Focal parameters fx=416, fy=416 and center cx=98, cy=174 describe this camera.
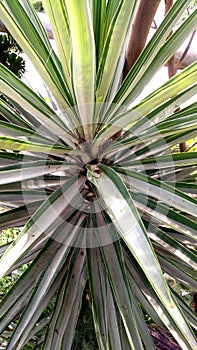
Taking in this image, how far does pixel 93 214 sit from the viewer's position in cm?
83

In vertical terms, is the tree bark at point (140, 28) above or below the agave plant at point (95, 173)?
above

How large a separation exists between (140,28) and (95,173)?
41cm

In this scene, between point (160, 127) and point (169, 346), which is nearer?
point (160, 127)

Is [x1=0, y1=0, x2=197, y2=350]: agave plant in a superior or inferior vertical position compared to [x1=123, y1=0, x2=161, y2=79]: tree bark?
inferior

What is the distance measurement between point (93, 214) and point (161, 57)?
334 mm

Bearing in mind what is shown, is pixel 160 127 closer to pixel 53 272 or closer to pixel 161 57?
pixel 161 57

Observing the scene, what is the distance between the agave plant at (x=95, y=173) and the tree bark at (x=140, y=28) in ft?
0.30

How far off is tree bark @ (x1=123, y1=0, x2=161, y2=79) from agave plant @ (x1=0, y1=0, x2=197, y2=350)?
0.09m

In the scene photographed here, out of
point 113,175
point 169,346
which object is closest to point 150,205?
point 113,175

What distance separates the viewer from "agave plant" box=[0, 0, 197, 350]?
2.04 ft

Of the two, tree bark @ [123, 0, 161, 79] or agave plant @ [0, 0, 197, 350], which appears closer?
agave plant @ [0, 0, 197, 350]

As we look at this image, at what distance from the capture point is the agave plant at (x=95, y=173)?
0.62 metres

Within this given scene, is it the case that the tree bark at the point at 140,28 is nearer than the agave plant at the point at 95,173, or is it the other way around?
the agave plant at the point at 95,173

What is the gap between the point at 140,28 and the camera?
3.05ft
